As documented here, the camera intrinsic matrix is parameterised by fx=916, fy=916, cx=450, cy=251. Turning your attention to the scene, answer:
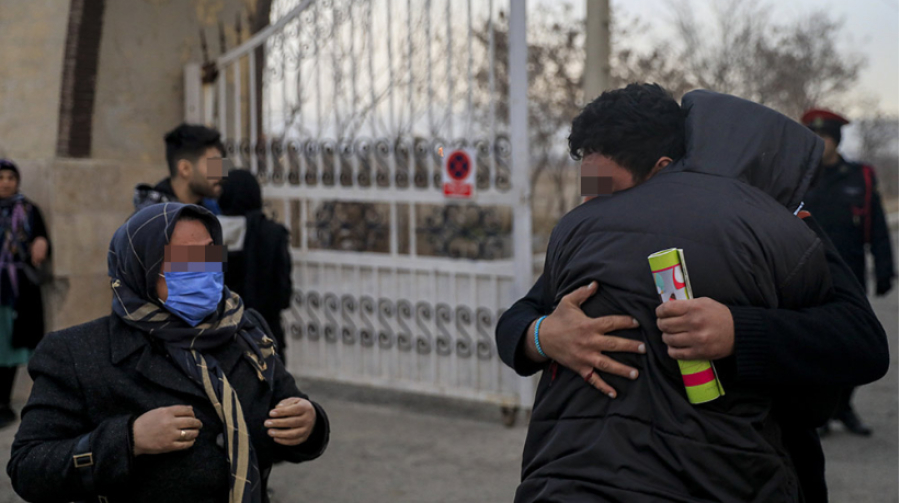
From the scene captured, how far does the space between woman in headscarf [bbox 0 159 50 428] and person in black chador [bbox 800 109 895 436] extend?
14.6ft

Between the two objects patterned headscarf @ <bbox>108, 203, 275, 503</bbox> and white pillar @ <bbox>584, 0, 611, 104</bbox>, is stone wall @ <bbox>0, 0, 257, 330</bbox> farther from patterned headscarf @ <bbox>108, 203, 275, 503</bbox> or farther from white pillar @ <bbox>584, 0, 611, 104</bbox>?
patterned headscarf @ <bbox>108, 203, 275, 503</bbox>

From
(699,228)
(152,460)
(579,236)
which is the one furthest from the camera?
(152,460)

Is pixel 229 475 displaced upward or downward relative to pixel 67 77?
downward

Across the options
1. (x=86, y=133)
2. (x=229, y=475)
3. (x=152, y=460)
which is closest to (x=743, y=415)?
(x=229, y=475)

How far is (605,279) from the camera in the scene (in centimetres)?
179

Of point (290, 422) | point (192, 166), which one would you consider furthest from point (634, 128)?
point (192, 166)

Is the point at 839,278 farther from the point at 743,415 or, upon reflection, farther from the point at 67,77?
the point at 67,77

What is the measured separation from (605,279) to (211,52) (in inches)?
194

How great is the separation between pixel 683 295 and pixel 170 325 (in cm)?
117

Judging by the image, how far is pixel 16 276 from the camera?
17.1 ft

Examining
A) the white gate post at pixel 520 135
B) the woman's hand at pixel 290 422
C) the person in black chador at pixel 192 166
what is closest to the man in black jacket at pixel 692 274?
the woman's hand at pixel 290 422

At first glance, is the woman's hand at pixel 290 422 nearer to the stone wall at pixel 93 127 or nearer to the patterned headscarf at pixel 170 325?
the patterned headscarf at pixel 170 325

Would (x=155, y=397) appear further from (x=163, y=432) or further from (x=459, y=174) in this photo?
(x=459, y=174)

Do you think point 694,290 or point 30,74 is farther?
point 30,74
